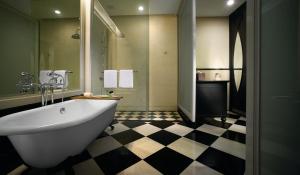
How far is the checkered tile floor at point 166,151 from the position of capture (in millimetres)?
1101

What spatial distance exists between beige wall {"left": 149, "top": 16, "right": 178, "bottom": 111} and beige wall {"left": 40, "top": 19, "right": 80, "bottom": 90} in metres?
1.67

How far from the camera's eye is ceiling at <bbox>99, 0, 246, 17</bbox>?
104 inches

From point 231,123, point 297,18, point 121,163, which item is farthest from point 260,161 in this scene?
point 231,123

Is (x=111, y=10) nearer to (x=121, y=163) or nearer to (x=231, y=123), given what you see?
(x=121, y=163)

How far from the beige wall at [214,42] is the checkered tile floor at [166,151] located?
158 centimetres

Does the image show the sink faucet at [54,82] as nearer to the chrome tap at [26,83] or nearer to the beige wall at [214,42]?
the chrome tap at [26,83]

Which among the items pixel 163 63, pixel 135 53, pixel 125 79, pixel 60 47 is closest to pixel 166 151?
pixel 125 79

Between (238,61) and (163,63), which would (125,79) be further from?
(238,61)

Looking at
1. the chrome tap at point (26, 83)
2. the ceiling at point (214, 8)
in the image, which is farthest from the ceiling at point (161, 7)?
the chrome tap at point (26, 83)

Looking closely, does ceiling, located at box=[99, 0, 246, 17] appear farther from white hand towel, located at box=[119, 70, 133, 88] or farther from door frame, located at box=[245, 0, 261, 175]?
door frame, located at box=[245, 0, 261, 175]

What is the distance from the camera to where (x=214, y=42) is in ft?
10.4

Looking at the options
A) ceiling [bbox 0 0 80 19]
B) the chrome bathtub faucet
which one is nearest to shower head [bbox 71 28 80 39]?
ceiling [bbox 0 0 80 19]

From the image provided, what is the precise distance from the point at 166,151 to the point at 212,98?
4.17 ft

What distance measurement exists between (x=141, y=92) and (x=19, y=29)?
2.07 m
